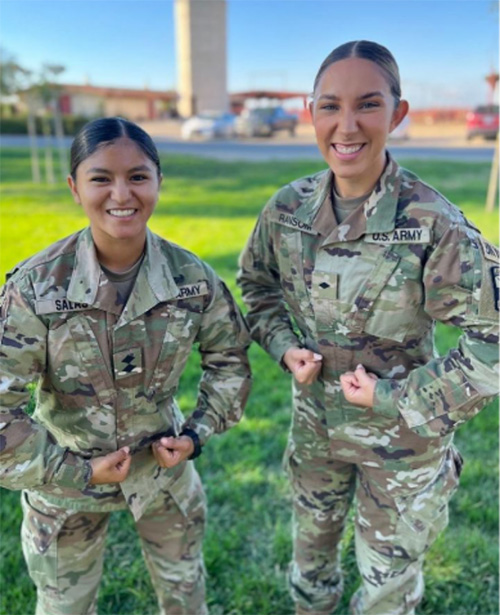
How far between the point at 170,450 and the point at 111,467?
179mm

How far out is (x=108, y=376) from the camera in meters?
1.68

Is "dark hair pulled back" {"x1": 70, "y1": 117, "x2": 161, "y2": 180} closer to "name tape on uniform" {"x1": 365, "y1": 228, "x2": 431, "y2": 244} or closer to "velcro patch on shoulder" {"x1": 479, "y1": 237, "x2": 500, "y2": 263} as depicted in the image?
"name tape on uniform" {"x1": 365, "y1": 228, "x2": 431, "y2": 244}

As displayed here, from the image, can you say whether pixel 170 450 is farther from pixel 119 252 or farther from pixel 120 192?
pixel 120 192

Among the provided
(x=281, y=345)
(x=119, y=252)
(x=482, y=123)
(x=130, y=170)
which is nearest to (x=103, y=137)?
(x=130, y=170)

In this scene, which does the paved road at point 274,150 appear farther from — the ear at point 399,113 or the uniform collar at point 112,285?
the uniform collar at point 112,285

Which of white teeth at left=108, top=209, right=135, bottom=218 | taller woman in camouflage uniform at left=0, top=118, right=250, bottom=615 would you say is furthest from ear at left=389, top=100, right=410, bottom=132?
white teeth at left=108, top=209, right=135, bottom=218

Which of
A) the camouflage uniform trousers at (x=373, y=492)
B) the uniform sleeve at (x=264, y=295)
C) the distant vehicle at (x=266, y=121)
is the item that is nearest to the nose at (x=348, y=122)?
the uniform sleeve at (x=264, y=295)

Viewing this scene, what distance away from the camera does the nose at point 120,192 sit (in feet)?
4.98

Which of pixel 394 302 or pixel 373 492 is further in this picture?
pixel 373 492

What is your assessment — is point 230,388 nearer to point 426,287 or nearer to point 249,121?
point 426,287

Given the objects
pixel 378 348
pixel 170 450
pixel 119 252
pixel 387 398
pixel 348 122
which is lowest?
pixel 170 450

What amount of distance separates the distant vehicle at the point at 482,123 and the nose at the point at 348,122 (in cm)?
1757

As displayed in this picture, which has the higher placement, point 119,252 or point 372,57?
point 372,57

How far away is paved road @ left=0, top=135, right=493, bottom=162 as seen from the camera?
14.3 meters
